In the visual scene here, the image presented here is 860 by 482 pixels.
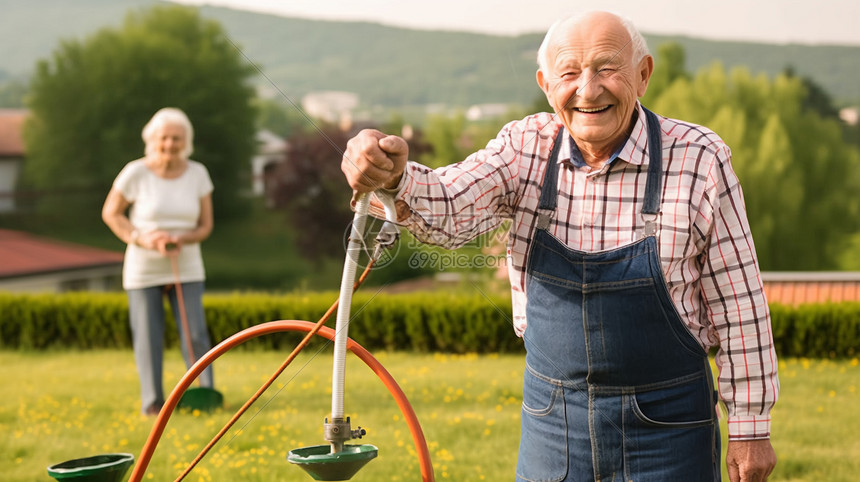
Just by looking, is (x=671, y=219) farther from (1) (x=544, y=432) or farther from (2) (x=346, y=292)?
(2) (x=346, y=292)

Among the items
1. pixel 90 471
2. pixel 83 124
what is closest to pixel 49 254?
pixel 83 124

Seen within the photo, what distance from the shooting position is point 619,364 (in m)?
1.91

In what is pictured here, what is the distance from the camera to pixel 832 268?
41.2 feet

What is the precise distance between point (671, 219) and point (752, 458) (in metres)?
0.59

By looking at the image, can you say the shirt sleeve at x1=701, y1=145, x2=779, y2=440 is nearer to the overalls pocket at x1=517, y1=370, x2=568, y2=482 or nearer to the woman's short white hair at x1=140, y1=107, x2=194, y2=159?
the overalls pocket at x1=517, y1=370, x2=568, y2=482

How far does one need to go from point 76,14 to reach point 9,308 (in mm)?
5698

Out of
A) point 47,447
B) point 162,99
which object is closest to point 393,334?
point 47,447

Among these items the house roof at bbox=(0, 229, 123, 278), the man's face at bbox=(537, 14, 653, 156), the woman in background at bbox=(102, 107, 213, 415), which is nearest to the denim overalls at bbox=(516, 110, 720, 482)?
the man's face at bbox=(537, 14, 653, 156)

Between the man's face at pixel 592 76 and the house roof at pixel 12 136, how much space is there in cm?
2220

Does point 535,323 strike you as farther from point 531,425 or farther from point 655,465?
point 655,465

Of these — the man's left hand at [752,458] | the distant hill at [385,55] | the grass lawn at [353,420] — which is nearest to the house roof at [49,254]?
the distant hill at [385,55]

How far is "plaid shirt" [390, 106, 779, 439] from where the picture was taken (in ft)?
6.09

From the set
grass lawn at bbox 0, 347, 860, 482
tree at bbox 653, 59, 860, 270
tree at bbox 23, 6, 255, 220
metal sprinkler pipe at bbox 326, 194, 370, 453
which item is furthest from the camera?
tree at bbox 23, 6, 255, 220

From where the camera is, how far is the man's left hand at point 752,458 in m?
2.01
